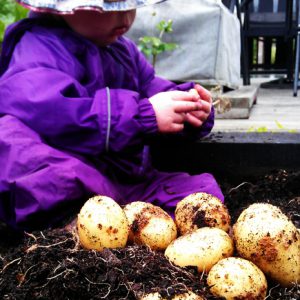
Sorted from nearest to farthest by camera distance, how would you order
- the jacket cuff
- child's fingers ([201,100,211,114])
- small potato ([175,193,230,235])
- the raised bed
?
small potato ([175,193,230,235]) → the jacket cuff → child's fingers ([201,100,211,114]) → the raised bed

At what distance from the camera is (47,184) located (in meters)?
1.80

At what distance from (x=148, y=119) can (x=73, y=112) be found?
0.26 m

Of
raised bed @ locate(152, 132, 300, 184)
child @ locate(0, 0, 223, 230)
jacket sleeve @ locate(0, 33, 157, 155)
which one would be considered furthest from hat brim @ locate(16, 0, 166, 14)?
raised bed @ locate(152, 132, 300, 184)

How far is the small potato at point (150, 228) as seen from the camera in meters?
1.59

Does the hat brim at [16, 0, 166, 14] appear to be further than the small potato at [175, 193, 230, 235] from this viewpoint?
Yes

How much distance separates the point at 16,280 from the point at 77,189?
465 millimetres

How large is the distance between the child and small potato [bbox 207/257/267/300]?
25.9 inches

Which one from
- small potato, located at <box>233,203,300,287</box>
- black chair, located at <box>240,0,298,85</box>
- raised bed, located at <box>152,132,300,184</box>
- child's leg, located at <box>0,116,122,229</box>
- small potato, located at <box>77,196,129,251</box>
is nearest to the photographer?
small potato, located at <box>233,203,300,287</box>

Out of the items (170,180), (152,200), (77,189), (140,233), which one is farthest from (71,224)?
(170,180)

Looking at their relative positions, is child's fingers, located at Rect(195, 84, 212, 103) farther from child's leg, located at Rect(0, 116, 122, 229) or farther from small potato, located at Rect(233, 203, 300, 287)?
small potato, located at Rect(233, 203, 300, 287)

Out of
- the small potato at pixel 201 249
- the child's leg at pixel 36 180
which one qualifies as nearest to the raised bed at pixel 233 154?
the child's leg at pixel 36 180

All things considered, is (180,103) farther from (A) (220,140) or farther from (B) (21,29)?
(B) (21,29)

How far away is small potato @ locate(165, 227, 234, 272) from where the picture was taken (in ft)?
4.64

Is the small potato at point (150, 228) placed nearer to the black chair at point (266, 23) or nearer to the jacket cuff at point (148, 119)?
the jacket cuff at point (148, 119)
